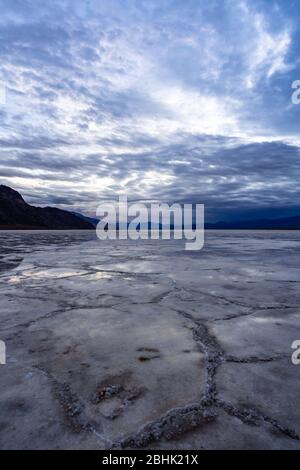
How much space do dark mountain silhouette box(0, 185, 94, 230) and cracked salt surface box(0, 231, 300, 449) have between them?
70.3m

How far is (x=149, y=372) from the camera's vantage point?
4.82 ft

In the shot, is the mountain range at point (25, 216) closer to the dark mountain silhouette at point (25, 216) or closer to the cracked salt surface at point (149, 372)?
the dark mountain silhouette at point (25, 216)

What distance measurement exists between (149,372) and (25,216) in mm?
86999

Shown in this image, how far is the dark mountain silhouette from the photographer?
245 feet

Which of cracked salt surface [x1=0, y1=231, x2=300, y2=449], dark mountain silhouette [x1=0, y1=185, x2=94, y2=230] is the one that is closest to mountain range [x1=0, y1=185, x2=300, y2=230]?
dark mountain silhouette [x1=0, y1=185, x2=94, y2=230]

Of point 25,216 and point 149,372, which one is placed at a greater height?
point 25,216

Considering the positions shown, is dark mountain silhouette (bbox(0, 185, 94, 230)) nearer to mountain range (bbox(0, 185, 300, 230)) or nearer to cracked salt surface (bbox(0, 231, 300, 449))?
mountain range (bbox(0, 185, 300, 230))

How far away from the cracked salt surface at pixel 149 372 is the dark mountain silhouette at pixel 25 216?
70.3 m

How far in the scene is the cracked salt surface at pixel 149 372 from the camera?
41.0 inches

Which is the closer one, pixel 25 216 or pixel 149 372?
pixel 149 372

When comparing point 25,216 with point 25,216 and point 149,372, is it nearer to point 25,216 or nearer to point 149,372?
point 25,216

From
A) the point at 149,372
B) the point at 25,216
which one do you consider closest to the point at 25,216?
the point at 25,216
